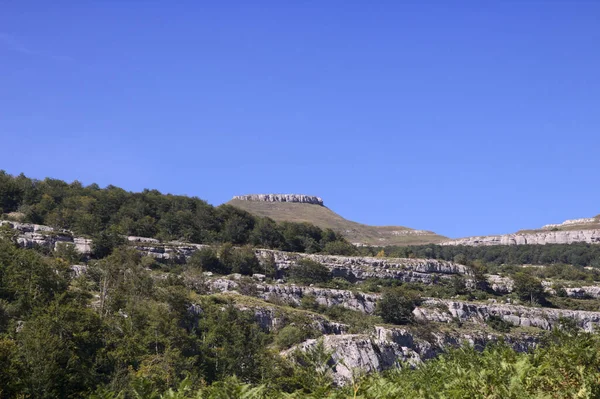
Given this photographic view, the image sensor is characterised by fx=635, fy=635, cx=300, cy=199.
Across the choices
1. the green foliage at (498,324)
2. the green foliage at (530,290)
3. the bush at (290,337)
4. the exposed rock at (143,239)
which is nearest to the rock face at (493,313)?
the green foliage at (498,324)

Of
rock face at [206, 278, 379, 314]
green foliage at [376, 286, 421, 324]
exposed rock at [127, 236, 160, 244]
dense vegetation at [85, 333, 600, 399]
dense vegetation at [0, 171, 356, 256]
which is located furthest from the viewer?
dense vegetation at [0, 171, 356, 256]

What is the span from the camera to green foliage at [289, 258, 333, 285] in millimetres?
93750

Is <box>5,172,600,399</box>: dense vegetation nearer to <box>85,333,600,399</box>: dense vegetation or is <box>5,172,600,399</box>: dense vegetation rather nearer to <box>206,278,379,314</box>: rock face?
<box>85,333,600,399</box>: dense vegetation

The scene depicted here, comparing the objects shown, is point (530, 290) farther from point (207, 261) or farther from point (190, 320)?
point (190, 320)

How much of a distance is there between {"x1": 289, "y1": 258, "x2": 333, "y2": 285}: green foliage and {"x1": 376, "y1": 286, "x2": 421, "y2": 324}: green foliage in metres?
12.8

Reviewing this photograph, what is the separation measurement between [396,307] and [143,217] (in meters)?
45.9

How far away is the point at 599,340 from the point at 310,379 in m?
10.9

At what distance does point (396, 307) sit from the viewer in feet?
269

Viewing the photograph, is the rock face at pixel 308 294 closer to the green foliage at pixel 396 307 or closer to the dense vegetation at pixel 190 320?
A: the dense vegetation at pixel 190 320

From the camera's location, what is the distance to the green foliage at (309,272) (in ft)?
308

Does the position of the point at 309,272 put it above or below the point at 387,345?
above

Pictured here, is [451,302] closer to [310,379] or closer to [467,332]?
[467,332]

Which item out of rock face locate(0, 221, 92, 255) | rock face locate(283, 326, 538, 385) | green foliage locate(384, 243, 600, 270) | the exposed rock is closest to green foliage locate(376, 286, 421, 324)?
rock face locate(283, 326, 538, 385)

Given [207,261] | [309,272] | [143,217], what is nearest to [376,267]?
[309,272]
